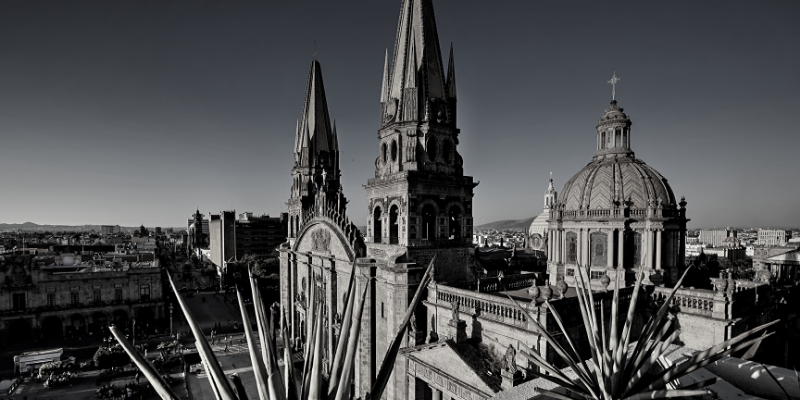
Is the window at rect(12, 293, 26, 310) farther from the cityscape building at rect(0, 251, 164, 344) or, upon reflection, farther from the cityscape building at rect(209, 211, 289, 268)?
the cityscape building at rect(209, 211, 289, 268)

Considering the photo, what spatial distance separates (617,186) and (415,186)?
1223 centimetres

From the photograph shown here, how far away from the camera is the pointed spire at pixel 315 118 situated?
4241cm

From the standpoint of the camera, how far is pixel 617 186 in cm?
2427

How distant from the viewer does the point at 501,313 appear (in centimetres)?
1627

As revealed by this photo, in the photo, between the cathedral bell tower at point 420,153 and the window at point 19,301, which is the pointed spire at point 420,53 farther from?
the window at point 19,301

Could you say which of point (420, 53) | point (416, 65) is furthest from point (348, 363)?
point (420, 53)

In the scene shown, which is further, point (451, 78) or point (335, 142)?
point (335, 142)

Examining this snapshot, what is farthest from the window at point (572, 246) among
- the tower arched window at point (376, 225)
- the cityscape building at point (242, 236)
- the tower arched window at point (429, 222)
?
the cityscape building at point (242, 236)

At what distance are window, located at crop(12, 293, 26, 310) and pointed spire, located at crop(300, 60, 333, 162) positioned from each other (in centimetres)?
4147

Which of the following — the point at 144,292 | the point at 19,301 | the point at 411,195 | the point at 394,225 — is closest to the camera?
the point at 411,195

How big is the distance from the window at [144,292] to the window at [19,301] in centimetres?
1233

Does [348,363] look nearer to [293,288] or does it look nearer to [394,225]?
[394,225]

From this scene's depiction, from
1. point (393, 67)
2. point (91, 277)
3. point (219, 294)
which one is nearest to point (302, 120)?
point (393, 67)

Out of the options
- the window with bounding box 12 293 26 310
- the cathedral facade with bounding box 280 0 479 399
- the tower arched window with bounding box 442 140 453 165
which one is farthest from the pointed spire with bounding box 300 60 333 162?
the window with bounding box 12 293 26 310
